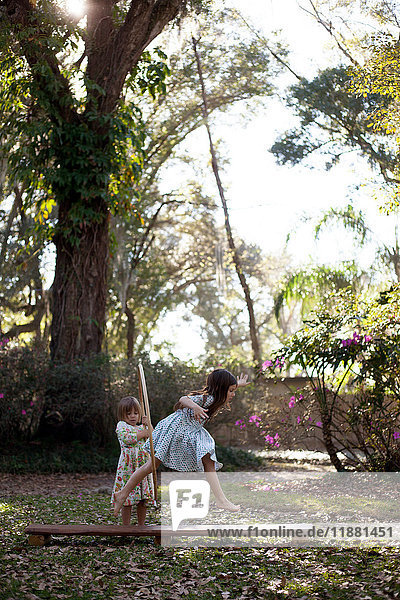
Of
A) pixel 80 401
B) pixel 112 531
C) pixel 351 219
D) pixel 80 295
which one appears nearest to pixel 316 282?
pixel 351 219

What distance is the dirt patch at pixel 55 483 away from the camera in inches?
317

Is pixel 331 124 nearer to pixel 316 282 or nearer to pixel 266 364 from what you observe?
pixel 316 282

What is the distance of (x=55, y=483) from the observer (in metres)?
8.91

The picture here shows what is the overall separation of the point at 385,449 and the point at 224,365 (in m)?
6.83

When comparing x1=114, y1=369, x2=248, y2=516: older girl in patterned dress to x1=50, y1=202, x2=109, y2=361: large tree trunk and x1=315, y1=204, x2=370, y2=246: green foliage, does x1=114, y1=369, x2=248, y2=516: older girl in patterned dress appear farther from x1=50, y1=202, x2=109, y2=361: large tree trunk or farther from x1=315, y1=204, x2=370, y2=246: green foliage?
x1=315, y1=204, x2=370, y2=246: green foliage

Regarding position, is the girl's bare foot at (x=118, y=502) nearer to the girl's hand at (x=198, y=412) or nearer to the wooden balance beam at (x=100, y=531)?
the wooden balance beam at (x=100, y=531)

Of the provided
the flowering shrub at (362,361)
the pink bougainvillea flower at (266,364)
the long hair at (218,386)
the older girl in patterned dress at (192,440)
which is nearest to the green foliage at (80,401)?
the pink bougainvillea flower at (266,364)

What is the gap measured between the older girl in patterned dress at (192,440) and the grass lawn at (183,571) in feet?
1.38

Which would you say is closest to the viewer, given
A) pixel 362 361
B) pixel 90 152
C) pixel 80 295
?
pixel 362 361

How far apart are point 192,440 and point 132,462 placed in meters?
0.66

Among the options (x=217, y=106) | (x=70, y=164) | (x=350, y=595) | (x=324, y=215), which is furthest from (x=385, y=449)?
(x=217, y=106)

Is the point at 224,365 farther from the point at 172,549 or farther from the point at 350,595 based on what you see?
the point at 350,595

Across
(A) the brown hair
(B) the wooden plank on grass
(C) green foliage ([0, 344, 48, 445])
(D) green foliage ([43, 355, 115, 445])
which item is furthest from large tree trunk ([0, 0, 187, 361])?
(B) the wooden plank on grass

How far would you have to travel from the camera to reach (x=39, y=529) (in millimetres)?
4660
